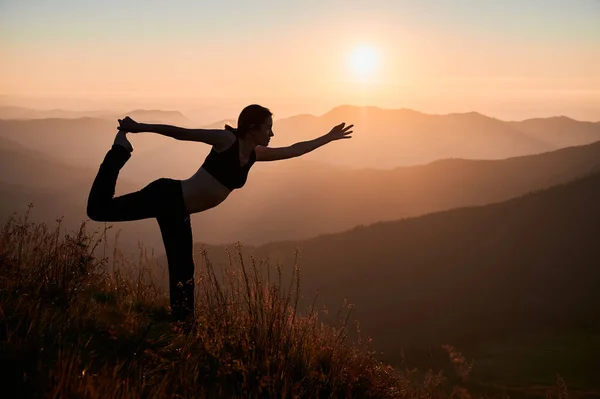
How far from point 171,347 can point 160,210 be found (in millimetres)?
1099

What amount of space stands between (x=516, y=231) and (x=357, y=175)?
118m

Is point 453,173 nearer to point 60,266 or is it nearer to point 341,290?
point 341,290

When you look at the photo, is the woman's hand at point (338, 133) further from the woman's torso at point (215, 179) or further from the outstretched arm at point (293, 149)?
the woman's torso at point (215, 179)

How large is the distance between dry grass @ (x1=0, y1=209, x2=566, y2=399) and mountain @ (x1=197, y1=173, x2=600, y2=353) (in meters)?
32.6

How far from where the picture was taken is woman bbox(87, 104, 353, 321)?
13.2ft

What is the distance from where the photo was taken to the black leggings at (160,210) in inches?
161

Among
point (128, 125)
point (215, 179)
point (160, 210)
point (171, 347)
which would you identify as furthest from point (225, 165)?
point (171, 347)

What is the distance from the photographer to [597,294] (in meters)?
36.3

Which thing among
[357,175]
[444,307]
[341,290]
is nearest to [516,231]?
[444,307]

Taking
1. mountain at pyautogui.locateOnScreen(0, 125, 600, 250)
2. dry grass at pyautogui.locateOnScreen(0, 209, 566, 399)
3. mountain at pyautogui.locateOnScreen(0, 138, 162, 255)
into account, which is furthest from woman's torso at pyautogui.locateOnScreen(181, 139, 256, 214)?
mountain at pyautogui.locateOnScreen(0, 138, 162, 255)

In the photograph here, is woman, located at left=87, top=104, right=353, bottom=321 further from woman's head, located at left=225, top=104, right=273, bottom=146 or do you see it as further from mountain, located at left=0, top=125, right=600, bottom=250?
mountain, located at left=0, top=125, right=600, bottom=250

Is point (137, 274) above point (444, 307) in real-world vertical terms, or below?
above

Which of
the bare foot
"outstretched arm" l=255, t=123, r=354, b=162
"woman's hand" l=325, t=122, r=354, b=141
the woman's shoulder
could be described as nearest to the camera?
the woman's shoulder

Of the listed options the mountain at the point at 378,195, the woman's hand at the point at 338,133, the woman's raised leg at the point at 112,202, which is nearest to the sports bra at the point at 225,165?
the woman's raised leg at the point at 112,202
